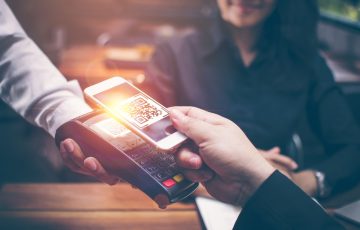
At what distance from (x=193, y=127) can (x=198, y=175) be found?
2.9 inches

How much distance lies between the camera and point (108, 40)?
5.82 ft

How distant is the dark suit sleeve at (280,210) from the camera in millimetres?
591

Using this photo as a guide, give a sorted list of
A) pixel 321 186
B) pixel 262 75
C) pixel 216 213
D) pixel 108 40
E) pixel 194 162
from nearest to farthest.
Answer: pixel 194 162 < pixel 216 213 < pixel 321 186 < pixel 262 75 < pixel 108 40

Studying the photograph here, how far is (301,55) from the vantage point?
3.99ft

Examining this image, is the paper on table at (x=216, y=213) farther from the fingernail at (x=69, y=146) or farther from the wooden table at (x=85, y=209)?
the fingernail at (x=69, y=146)

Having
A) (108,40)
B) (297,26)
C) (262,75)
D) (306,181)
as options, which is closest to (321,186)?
(306,181)

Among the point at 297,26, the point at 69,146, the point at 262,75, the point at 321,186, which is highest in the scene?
the point at 69,146

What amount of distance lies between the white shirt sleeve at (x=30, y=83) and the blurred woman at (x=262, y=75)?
517mm

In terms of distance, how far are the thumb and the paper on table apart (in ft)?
0.57

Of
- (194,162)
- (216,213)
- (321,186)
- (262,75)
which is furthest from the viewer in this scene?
(262,75)

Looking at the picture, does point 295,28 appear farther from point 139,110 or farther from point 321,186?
point 139,110

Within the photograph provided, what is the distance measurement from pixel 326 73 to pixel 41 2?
1.26 metres

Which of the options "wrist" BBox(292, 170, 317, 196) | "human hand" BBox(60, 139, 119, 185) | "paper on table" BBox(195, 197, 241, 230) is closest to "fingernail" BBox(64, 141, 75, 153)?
"human hand" BBox(60, 139, 119, 185)

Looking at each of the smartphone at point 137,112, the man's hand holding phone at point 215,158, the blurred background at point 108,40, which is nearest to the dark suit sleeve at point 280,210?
the man's hand holding phone at point 215,158
